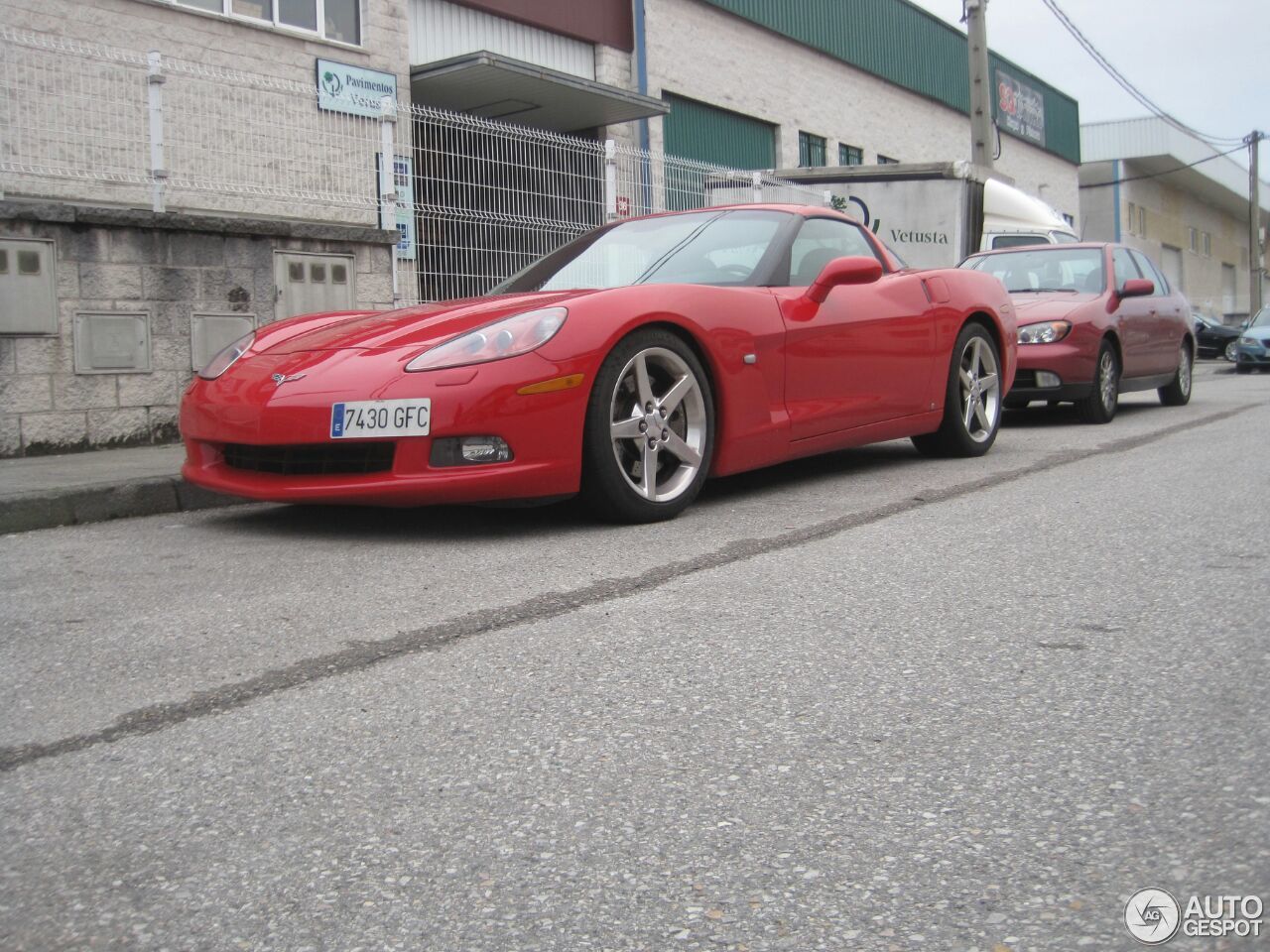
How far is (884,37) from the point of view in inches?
1057

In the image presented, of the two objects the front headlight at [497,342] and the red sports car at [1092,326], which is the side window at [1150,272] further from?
the front headlight at [497,342]

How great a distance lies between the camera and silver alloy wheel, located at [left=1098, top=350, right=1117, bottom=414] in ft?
29.1

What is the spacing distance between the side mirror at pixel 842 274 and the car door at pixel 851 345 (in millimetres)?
74

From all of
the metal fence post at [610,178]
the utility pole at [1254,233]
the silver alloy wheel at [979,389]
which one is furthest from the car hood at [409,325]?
the utility pole at [1254,233]

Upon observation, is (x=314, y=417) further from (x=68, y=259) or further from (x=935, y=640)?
(x=68, y=259)

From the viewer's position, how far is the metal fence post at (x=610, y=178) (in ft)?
33.5

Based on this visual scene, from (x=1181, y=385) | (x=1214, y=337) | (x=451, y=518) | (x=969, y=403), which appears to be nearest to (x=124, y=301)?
(x=451, y=518)

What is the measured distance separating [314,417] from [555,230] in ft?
18.7

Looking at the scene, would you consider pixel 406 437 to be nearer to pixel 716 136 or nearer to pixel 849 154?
pixel 716 136

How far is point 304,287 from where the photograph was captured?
8.35 m

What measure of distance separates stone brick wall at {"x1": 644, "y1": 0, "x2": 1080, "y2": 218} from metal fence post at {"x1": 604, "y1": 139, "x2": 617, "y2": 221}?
872 cm

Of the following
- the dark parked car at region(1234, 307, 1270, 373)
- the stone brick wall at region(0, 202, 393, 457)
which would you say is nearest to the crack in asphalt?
the stone brick wall at region(0, 202, 393, 457)

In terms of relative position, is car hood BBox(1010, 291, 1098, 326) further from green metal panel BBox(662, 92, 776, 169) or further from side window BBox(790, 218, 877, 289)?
green metal panel BBox(662, 92, 776, 169)

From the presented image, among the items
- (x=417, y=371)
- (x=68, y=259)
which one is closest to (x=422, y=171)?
(x=68, y=259)
